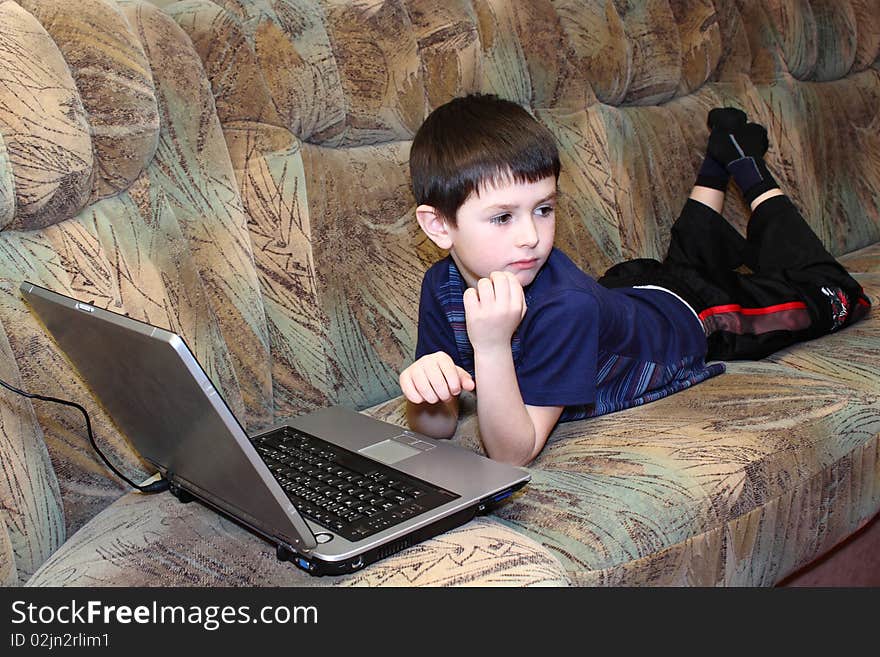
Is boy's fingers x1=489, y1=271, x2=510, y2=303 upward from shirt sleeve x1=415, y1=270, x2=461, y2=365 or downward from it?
upward

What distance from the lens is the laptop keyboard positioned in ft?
3.22

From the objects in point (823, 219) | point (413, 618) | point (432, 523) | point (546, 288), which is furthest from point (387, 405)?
point (823, 219)

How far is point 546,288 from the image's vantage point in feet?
4.22

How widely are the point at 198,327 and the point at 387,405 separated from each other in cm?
33

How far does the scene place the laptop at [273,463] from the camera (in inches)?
34.0

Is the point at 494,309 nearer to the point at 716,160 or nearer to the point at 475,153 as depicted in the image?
the point at 475,153

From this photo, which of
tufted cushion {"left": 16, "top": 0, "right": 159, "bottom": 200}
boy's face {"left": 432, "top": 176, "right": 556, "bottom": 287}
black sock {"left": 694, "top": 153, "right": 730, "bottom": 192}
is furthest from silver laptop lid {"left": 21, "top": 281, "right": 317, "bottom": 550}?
black sock {"left": 694, "top": 153, "right": 730, "bottom": 192}

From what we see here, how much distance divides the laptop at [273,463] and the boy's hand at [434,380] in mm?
59

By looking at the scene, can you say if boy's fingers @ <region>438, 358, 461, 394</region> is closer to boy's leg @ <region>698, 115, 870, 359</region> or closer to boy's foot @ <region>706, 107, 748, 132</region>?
boy's leg @ <region>698, 115, 870, 359</region>

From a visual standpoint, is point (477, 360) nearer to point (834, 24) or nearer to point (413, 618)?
point (413, 618)

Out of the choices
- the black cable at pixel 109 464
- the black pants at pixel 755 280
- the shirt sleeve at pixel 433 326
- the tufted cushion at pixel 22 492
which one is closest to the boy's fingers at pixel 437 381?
the shirt sleeve at pixel 433 326

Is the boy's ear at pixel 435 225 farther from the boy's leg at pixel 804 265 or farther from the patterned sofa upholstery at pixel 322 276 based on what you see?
the boy's leg at pixel 804 265

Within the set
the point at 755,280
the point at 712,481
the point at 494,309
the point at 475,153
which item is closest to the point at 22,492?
the point at 494,309

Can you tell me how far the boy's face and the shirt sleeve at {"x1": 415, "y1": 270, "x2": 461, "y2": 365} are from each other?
14 cm
